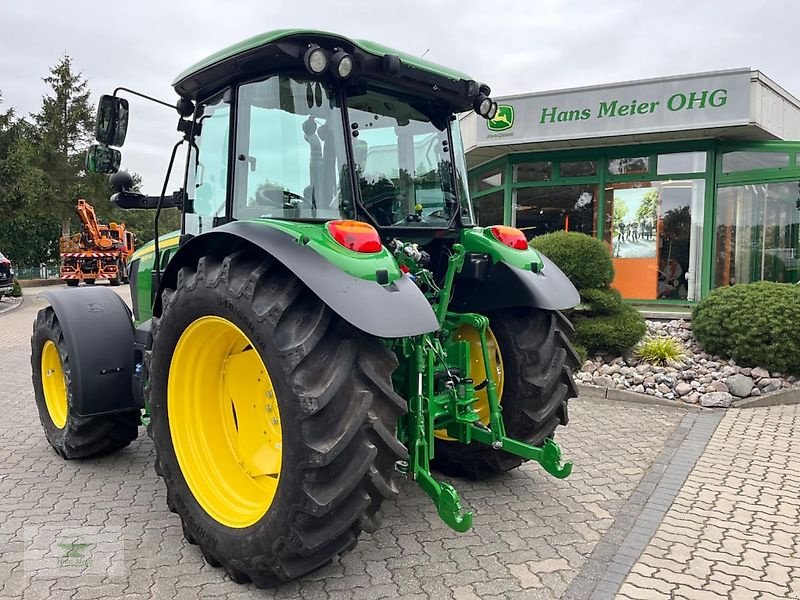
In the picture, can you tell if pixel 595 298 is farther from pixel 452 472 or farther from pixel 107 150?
pixel 107 150

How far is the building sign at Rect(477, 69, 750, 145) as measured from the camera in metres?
9.85

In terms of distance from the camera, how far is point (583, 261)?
300 inches

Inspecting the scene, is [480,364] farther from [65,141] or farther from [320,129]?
[65,141]

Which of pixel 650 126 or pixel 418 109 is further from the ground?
pixel 650 126

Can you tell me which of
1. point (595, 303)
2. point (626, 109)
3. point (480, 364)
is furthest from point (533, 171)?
point (480, 364)

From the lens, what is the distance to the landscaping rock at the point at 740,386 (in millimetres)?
6383

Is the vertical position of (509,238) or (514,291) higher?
(509,238)

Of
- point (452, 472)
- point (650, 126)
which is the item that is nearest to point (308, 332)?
point (452, 472)

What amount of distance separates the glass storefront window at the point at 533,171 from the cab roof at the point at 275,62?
893 centimetres

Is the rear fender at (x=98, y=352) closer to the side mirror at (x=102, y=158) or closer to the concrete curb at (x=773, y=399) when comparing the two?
the side mirror at (x=102, y=158)

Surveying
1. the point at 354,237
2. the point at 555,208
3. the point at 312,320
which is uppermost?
the point at 555,208

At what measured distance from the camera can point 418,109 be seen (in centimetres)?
357

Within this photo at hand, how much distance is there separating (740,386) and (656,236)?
5611 mm

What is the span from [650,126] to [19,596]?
10.5 meters
